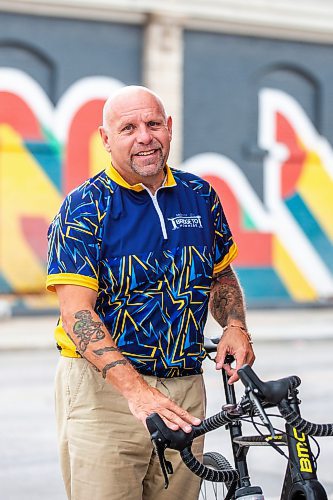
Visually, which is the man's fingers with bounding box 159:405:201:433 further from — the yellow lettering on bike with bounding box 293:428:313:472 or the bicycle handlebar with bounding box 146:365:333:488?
the yellow lettering on bike with bounding box 293:428:313:472

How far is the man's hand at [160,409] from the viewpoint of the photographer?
10.5 feet

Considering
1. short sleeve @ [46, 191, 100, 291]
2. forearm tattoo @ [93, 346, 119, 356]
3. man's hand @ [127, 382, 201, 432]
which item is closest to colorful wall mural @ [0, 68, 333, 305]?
short sleeve @ [46, 191, 100, 291]

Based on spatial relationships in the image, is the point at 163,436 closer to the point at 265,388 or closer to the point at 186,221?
the point at 265,388

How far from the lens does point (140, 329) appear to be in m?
3.70

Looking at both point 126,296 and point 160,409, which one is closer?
point 160,409

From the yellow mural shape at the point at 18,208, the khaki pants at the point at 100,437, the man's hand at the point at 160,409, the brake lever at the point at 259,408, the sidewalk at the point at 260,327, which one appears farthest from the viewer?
the yellow mural shape at the point at 18,208

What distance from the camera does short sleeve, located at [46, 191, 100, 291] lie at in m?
3.59

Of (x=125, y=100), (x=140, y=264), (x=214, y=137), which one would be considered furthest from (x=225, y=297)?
(x=214, y=137)

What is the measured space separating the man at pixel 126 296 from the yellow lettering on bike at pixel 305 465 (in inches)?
21.6

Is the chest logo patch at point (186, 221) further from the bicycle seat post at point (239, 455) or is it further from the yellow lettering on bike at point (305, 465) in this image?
the yellow lettering on bike at point (305, 465)

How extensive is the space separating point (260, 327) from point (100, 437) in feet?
52.8

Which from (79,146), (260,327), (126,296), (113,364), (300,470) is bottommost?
(300,470)

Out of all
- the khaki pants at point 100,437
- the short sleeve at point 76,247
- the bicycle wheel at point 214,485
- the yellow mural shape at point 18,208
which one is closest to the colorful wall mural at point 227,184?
the yellow mural shape at point 18,208

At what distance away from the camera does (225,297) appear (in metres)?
4.13
